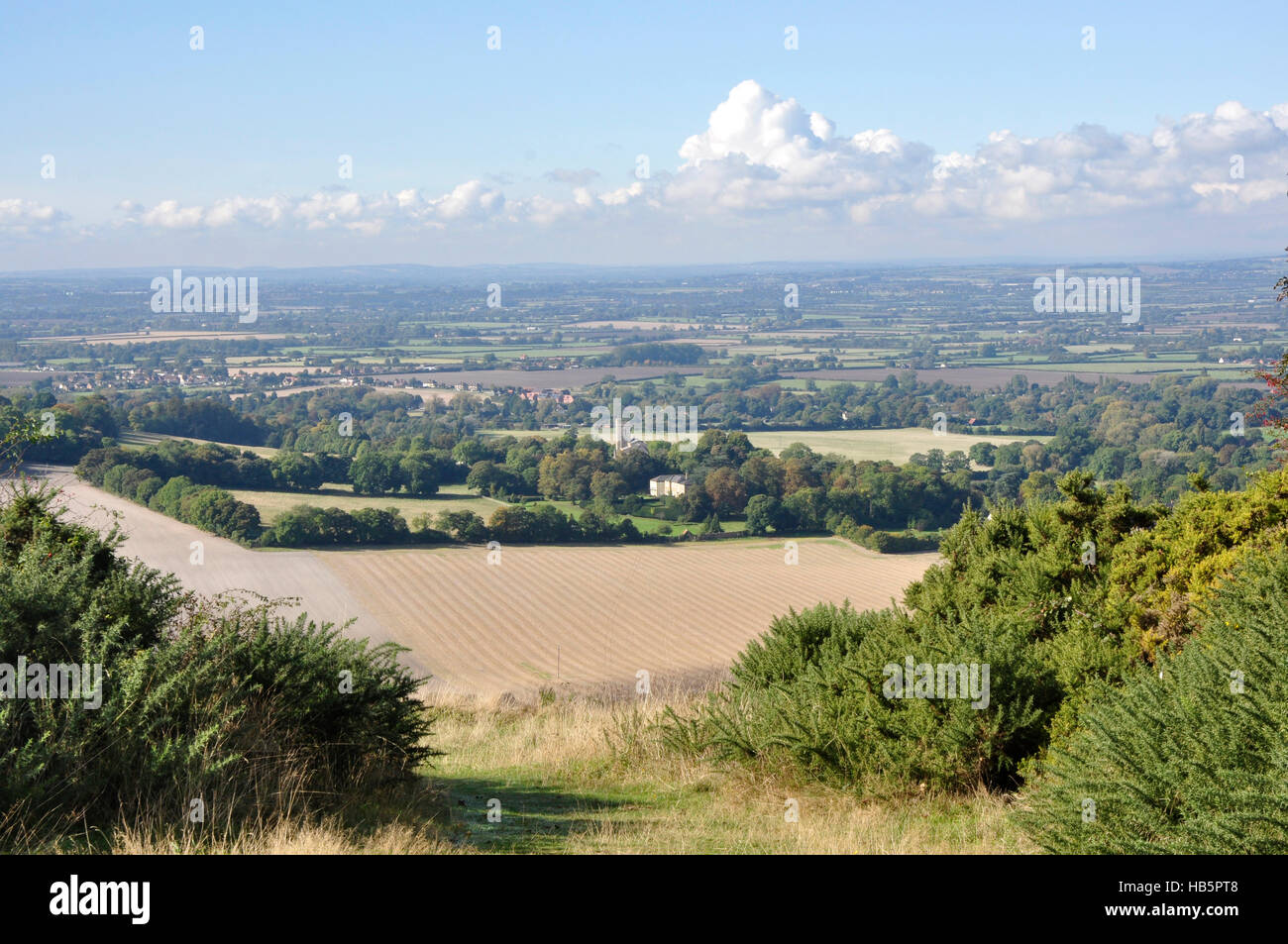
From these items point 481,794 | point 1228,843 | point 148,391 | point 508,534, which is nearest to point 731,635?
point 508,534

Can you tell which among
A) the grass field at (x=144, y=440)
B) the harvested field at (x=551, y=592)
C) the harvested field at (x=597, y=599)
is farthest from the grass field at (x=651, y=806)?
the grass field at (x=144, y=440)

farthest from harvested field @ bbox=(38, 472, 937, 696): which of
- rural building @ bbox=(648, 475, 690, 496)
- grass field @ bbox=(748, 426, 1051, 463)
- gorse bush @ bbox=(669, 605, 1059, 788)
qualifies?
grass field @ bbox=(748, 426, 1051, 463)

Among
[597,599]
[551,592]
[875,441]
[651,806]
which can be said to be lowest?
[597,599]

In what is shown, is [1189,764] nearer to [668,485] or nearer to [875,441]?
[668,485]

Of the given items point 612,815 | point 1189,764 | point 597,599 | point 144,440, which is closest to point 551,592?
point 597,599

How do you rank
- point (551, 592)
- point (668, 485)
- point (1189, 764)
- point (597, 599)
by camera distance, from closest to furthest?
point (1189, 764), point (597, 599), point (551, 592), point (668, 485)

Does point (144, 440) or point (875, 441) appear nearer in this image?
Result: point (144, 440)
